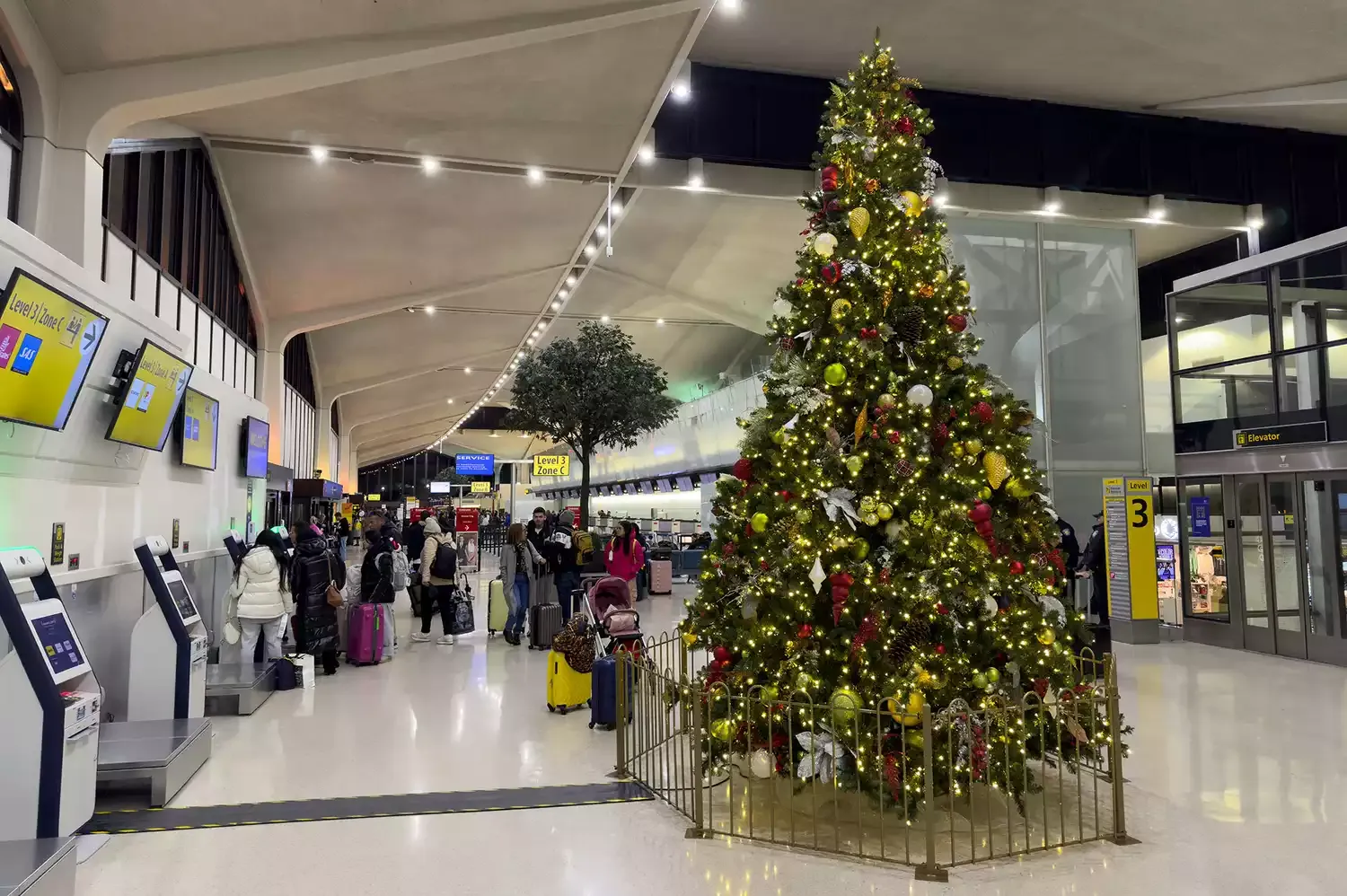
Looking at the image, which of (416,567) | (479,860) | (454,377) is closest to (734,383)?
(454,377)

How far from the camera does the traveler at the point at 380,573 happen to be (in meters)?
9.12

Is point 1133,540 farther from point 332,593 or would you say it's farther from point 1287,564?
point 332,593

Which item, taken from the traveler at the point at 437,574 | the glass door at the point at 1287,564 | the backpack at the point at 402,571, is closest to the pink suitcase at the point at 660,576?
the backpack at the point at 402,571

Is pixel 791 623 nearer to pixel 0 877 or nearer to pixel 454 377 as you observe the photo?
pixel 0 877

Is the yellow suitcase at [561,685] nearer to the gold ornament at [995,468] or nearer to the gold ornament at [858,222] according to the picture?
the gold ornament at [995,468]

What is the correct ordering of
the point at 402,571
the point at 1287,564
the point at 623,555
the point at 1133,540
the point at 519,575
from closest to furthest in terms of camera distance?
the point at 1287,564 → the point at 519,575 → the point at 1133,540 → the point at 623,555 → the point at 402,571

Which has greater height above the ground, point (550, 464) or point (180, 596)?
point (550, 464)

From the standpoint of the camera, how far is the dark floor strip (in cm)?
439

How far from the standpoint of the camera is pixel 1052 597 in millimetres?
4688

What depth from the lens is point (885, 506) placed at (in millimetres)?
4406

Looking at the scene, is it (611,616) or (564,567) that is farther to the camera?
(564,567)

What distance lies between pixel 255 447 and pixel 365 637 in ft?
8.70

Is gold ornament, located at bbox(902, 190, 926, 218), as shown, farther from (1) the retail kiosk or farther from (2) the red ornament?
(1) the retail kiosk

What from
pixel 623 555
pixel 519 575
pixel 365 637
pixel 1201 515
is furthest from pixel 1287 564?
pixel 365 637
